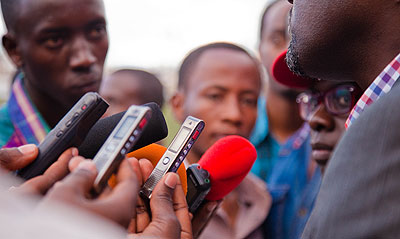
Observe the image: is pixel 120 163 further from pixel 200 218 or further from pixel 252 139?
pixel 252 139

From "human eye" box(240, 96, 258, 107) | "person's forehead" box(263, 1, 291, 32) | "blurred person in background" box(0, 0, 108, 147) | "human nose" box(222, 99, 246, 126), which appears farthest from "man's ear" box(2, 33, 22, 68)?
"person's forehead" box(263, 1, 291, 32)

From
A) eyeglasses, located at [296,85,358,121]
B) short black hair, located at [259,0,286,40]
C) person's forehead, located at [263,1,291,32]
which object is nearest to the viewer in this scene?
eyeglasses, located at [296,85,358,121]

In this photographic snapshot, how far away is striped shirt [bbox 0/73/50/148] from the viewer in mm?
1932

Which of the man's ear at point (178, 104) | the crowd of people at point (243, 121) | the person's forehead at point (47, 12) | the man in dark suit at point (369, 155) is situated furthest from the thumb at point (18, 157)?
the man's ear at point (178, 104)

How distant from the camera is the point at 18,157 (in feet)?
3.10

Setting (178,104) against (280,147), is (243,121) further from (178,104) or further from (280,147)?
(280,147)

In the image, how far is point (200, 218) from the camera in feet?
4.45

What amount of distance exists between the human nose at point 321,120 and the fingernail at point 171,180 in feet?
3.48

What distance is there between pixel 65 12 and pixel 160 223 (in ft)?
4.31

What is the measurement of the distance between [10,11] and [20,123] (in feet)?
1.63

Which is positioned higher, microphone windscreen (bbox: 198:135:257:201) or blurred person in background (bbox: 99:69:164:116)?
microphone windscreen (bbox: 198:135:257:201)

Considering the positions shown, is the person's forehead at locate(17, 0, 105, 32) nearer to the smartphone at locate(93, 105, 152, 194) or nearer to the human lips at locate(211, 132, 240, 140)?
the human lips at locate(211, 132, 240, 140)

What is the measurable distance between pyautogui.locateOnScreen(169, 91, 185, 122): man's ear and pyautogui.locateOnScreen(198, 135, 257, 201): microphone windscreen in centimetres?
116

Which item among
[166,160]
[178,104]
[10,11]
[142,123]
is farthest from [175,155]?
[178,104]
